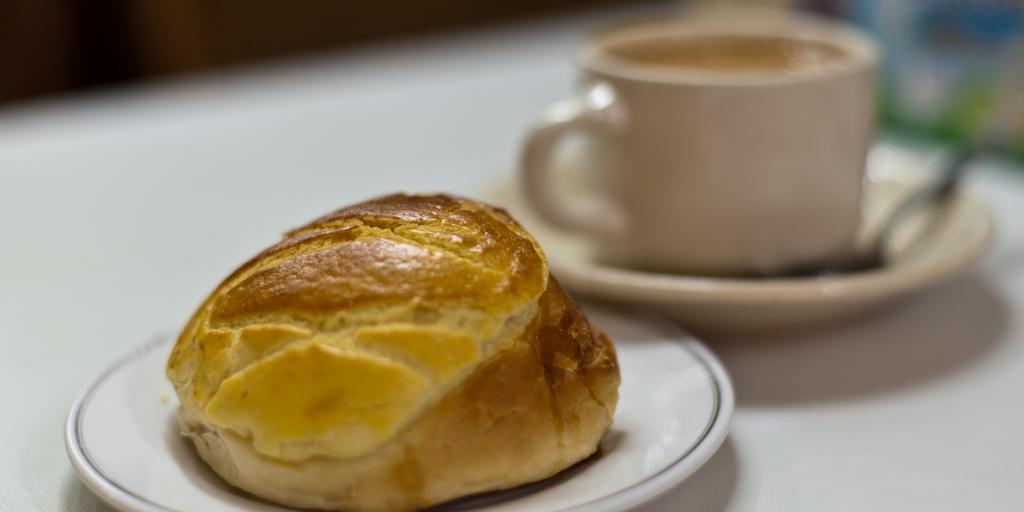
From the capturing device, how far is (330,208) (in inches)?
42.1

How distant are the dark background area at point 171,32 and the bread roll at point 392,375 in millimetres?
1857

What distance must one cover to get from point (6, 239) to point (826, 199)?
0.77 metres

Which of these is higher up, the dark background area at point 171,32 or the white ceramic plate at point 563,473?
the white ceramic plate at point 563,473

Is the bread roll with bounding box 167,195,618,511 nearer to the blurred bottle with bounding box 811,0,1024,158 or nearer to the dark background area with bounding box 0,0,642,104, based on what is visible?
the blurred bottle with bounding box 811,0,1024,158

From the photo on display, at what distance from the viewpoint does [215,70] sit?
2254mm

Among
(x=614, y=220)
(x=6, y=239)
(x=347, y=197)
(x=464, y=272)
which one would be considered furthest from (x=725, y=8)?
(x=464, y=272)

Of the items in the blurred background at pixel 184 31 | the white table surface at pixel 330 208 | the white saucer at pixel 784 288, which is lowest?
the blurred background at pixel 184 31

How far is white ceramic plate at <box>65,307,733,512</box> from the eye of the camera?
1.55 feet

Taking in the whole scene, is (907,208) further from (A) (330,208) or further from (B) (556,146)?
(A) (330,208)

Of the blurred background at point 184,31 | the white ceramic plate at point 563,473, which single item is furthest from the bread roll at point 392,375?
the blurred background at point 184,31

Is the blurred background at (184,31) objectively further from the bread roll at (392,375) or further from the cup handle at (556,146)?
the bread roll at (392,375)

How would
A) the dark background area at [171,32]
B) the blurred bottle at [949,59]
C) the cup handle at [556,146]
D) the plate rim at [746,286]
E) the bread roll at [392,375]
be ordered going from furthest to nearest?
1. the dark background area at [171,32]
2. the blurred bottle at [949,59]
3. the cup handle at [556,146]
4. the plate rim at [746,286]
5. the bread roll at [392,375]

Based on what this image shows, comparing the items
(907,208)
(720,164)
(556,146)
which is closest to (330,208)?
(556,146)

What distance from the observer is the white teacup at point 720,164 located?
30.0 inches
